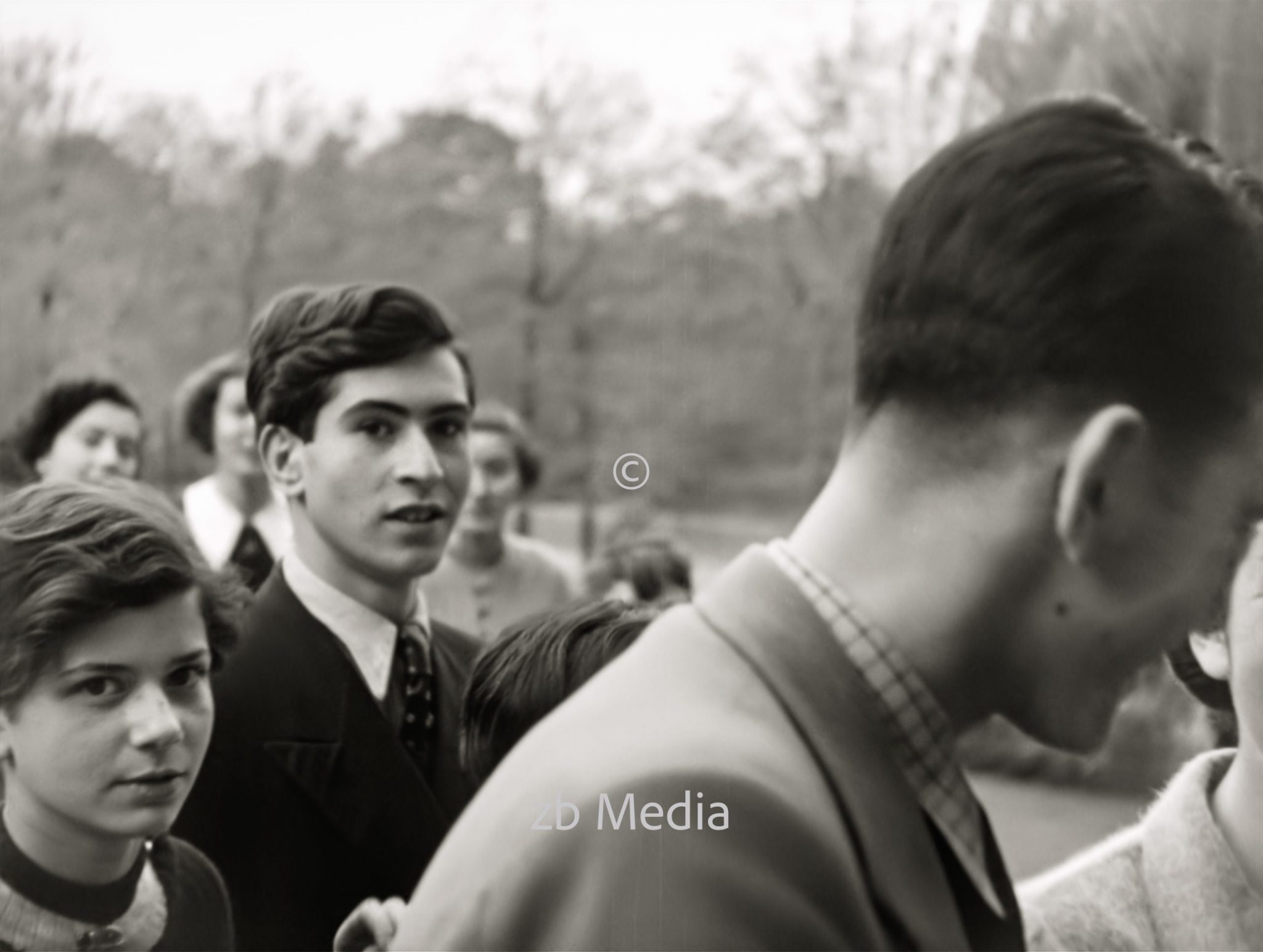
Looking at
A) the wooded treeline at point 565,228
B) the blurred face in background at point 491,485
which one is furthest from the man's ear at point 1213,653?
the blurred face in background at point 491,485

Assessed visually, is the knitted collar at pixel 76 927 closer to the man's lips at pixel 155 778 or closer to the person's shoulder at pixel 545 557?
the man's lips at pixel 155 778

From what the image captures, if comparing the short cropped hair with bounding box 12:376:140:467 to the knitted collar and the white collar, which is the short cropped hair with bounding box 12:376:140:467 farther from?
the knitted collar

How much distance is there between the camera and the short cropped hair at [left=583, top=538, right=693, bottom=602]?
141 centimetres

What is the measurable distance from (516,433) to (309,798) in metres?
0.67

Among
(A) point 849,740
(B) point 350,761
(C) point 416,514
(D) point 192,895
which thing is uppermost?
(A) point 849,740

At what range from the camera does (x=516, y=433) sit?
1.97 metres

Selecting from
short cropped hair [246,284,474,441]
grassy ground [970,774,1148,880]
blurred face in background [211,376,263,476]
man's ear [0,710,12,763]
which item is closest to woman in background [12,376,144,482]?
blurred face in background [211,376,263,476]

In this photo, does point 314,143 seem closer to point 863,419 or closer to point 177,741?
point 177,741

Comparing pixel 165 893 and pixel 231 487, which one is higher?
pixel 231 487

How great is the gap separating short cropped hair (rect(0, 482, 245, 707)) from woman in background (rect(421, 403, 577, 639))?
11.1 inches

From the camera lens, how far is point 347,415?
147 centimetres

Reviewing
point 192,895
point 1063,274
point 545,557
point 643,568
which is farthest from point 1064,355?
point 545,557

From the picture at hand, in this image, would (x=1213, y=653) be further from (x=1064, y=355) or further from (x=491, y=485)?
(x=491, y=485)

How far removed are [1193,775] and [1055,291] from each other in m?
0.66
